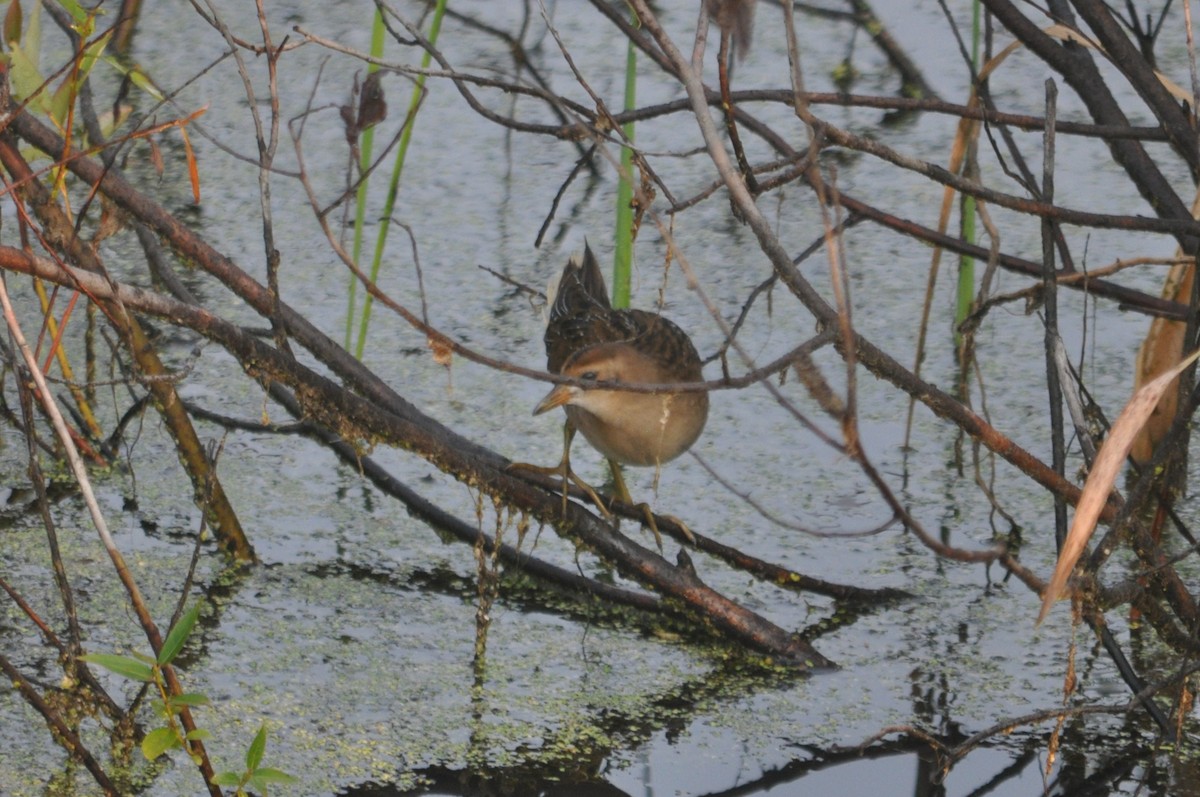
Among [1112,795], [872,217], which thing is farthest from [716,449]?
[1112,795]

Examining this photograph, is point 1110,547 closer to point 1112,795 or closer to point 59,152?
point 1112,795

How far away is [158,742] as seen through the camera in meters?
1.86

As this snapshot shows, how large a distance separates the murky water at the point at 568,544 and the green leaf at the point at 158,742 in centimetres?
54

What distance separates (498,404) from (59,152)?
1552 mm

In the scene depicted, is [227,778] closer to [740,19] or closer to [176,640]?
[176,640]

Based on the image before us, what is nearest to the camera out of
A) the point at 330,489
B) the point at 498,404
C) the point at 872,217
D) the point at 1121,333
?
the point at 872,217

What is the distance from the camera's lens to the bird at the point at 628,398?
2.94 m

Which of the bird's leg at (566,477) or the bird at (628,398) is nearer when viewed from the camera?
the bird's leg at (566,477)

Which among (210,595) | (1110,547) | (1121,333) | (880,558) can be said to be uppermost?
(1121,333)

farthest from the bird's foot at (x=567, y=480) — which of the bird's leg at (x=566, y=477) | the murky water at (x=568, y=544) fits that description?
the murky water at (x=568, y=544)

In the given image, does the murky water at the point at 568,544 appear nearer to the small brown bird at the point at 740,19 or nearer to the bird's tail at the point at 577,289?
the bird's tail at the point at 577,289

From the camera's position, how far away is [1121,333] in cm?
415

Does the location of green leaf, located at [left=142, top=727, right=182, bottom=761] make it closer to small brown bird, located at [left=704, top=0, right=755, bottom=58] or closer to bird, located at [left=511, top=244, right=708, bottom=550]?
bird, located at [left=511, top=244, right=708, bottom=550]

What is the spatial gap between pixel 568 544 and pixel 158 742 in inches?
62.6
